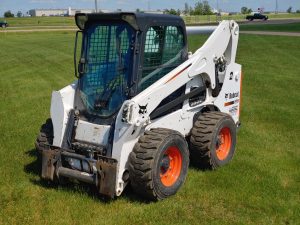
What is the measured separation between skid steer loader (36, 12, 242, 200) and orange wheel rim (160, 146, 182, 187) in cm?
1

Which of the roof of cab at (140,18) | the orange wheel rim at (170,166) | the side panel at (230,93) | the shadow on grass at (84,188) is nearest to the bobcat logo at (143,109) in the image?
the orange wheel rim at (170,166)

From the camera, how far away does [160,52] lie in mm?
5957

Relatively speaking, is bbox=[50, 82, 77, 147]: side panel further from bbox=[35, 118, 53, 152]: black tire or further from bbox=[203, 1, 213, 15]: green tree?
bbox=[203, 1, 213, 15]: green tree

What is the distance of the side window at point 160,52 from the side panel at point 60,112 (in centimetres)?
Result: 104

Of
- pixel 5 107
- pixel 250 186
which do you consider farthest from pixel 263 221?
pixel 5 107

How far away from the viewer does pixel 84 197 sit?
550 centimetres

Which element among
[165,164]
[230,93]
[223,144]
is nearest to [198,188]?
[165,164]

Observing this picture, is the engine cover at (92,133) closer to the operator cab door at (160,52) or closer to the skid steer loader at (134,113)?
the skid steer loader at (134,113)

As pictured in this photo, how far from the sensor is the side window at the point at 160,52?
570 cm

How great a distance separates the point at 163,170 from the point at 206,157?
91cm

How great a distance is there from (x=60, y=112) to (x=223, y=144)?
2.51 metres

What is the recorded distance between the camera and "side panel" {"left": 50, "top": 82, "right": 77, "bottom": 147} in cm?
585

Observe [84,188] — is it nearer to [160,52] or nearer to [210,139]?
[210,139]

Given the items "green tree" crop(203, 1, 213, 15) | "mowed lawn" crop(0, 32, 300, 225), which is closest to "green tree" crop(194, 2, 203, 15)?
"green tree" crop(203, 1, 213, 15)
